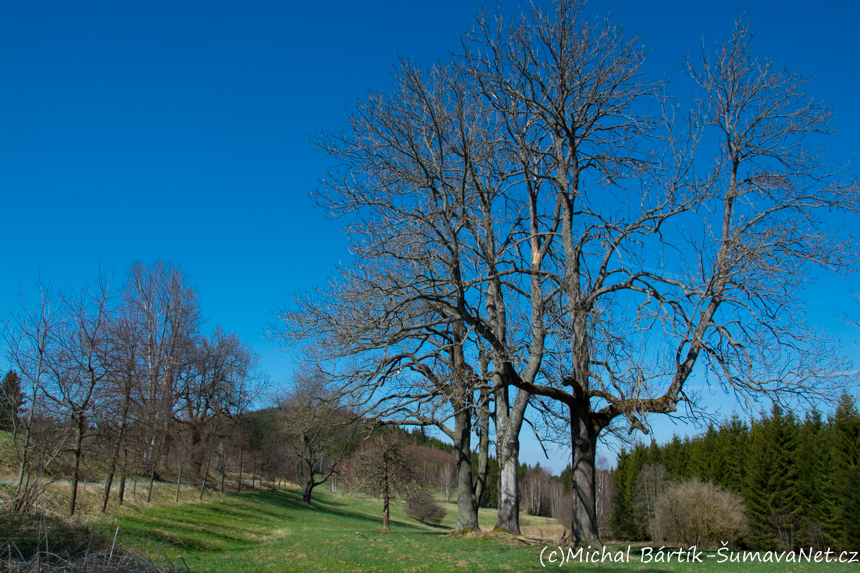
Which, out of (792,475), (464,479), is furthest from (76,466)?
(792,475)

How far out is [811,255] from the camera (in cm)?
963

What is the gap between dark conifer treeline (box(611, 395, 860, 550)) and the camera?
98.4 ft

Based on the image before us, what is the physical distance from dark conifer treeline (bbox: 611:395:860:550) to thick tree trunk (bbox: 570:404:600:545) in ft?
67.5

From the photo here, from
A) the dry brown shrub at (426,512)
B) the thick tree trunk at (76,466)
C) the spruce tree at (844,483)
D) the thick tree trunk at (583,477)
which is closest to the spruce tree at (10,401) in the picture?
the thick tree trunk at (76,466)

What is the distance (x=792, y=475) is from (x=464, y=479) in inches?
1252

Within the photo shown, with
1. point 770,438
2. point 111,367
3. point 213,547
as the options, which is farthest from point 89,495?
point 770,438

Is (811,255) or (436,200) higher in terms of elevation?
(436,200)

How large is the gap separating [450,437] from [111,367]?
9943 millimetres

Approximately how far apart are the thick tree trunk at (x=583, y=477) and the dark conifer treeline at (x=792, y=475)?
20586 mm

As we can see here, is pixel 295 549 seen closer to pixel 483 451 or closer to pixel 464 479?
pixel 464 479

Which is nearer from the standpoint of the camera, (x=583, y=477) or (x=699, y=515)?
(x=583, y=477)

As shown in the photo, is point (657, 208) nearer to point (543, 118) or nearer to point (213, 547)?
point (543, 118)

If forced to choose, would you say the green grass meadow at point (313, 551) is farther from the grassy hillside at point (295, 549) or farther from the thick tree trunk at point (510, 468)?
the thick tree trunk at point (510, 468)

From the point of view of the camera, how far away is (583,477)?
10188mm
